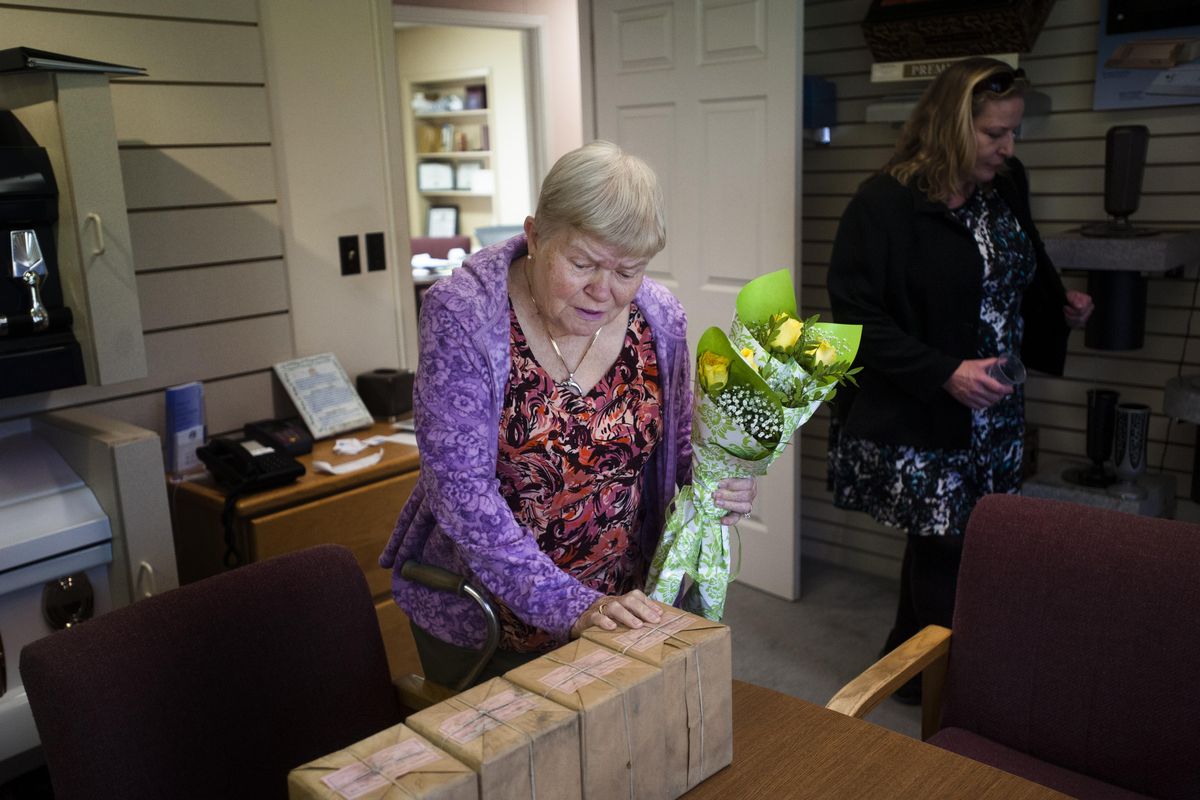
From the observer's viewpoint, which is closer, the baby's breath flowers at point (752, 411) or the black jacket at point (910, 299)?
the baby's breath flowers at point (752, 411)

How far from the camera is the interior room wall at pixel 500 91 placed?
9281 mm

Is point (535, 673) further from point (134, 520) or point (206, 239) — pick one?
point (206, 239)

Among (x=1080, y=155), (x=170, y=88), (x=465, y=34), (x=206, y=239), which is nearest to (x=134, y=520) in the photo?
(x=206, y=239)

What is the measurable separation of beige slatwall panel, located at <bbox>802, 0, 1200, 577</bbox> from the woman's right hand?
36.8 inches

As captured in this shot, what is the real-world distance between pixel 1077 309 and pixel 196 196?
250 centimetres

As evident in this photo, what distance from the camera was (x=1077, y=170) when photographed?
3352 millimetres

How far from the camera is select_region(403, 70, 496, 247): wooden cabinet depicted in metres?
9.65

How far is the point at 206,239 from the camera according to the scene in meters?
2.99

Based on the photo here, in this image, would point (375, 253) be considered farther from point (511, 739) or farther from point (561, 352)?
point (511, 739)

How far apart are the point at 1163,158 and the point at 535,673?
285 cm

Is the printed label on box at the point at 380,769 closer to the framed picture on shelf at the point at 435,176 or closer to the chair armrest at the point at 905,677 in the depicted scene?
the chair armrest at the point at 905,677

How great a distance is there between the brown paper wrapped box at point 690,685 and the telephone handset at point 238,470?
5.18 ft

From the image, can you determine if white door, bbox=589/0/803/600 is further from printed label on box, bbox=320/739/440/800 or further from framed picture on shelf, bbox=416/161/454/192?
framed picture on shelf, bbox=416/161/454/192

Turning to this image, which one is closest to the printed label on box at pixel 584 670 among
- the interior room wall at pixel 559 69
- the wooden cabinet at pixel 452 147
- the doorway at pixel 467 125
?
the interior room wall at pixel 559 69
